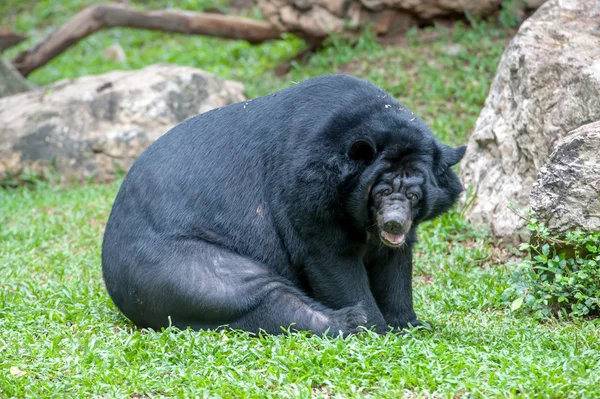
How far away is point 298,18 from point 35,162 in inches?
175

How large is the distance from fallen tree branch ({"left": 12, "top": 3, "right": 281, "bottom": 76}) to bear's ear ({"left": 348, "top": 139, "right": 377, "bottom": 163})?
8310 millimetres

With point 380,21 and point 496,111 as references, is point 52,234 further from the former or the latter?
point 380,21

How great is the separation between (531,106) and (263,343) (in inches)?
135

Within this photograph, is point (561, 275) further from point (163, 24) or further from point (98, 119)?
point (163, 24)

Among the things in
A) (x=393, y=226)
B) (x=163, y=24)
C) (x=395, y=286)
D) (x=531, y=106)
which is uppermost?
(x=531, y=106)

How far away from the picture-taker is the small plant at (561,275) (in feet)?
16.5

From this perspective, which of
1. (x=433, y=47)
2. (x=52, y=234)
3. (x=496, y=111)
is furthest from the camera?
(x=433, y=47)

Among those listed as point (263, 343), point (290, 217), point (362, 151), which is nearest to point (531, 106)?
point (362, 151)

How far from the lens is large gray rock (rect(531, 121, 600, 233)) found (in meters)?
5.00

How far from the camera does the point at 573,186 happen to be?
16.5 feet

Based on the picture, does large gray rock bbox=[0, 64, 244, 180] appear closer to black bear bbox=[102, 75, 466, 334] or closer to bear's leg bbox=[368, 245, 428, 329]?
black bear bbox=[102, 75, 466, 334]

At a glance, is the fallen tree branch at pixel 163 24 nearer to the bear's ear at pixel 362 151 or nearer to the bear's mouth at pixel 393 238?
the bear's ear at pixel 362 151

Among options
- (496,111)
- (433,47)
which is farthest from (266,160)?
(433,47)

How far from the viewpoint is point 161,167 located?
5082 millimetres
